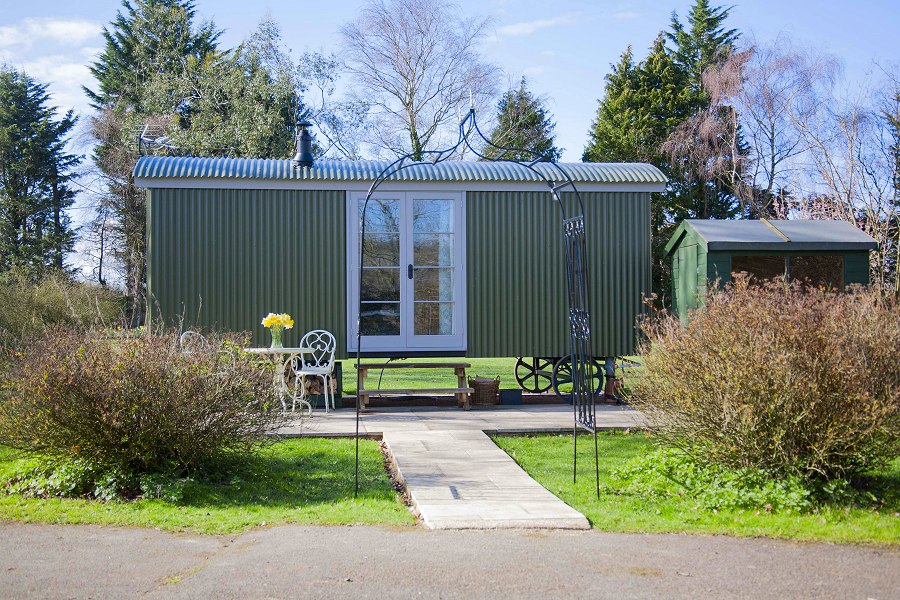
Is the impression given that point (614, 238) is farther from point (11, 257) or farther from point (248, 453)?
point (11, 257)

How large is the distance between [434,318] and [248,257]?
2334mm

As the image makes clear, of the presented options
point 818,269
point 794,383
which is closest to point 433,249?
point 818,269

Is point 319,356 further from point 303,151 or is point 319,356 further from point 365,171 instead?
point 303,151

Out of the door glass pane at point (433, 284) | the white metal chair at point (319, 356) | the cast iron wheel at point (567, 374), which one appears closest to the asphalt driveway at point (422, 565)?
the white metal chair at point (319, 356)

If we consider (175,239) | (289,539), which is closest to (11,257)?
(175,239)

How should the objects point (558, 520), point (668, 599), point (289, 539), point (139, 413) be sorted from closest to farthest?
point (668, 599), point (289, 539), point (558, 520), point (139, 413)

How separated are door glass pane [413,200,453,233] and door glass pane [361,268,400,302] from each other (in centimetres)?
64

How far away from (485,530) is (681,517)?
1217 millimetres

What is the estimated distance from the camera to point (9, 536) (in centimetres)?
468

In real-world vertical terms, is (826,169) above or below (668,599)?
above

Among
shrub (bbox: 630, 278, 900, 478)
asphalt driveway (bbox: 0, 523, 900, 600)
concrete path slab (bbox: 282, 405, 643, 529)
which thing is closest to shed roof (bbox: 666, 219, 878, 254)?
concrete path slab (bbox: 282, 405, 643, 529)

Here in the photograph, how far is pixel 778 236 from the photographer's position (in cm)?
971

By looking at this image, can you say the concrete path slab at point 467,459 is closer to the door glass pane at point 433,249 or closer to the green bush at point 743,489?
the green bush at point 743,489

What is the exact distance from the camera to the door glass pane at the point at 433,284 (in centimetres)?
1033
